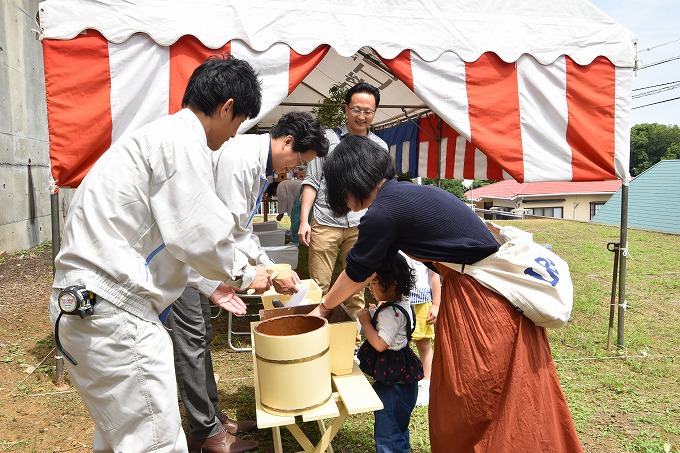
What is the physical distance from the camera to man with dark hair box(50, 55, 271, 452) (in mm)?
1299

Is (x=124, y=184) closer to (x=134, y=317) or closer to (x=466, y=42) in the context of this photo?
(x=134, y=317)

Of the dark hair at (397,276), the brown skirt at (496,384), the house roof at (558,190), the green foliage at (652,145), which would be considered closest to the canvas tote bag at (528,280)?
the brown skirt at (496,384)

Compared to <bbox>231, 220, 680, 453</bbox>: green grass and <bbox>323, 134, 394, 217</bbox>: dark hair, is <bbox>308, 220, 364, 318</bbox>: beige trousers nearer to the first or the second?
<bbox>231, 220, 680, 453</bbox>: green grass

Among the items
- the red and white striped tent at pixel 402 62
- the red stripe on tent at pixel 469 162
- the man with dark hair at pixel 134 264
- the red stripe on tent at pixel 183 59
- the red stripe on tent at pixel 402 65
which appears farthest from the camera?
the red stripe on tent at pixel 469 162

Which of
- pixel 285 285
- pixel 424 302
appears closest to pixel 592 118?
pixel 424 302

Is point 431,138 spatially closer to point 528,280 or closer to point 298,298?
point 298,298

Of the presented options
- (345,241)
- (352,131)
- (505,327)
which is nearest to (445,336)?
(505,327)

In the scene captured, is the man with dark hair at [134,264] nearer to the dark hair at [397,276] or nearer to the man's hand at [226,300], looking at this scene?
the man's hand at [226,300]

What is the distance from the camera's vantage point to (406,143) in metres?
7.27

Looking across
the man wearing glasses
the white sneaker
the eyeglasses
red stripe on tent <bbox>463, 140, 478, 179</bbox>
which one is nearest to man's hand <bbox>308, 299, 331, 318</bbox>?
the white sneaker

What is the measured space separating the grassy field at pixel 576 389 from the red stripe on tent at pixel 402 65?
2032 mm

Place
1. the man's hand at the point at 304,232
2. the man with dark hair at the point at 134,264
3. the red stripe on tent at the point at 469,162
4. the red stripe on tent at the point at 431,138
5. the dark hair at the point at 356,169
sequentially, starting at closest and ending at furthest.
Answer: the man with dark hair at the point at 134,264
the dark hair at the point at 356,169
the man's hand at the point at 304,232
the red stripe on tent at the point at 469,162
the red stripe on tent at the point at 431,138

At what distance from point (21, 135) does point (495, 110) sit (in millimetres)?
7735

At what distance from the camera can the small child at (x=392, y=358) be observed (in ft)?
6.31
